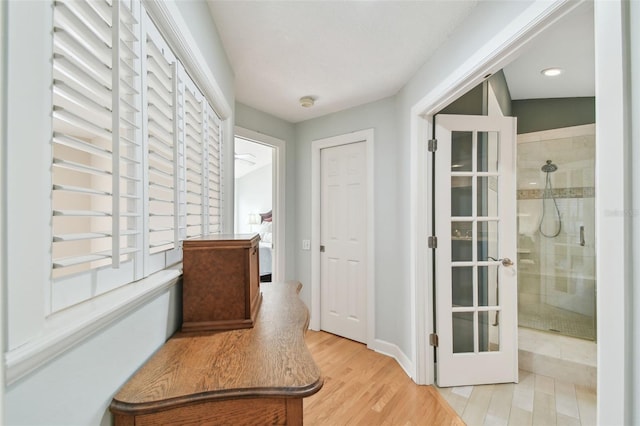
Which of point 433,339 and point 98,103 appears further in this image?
point 433,339

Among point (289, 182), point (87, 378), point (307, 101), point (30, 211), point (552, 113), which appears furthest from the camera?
point (289, 182)

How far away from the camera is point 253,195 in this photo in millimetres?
7609

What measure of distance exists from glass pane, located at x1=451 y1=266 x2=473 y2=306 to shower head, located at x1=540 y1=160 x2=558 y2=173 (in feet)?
5.78

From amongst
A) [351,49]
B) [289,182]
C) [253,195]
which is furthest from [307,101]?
[253,195]

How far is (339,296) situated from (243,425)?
2.45 meters

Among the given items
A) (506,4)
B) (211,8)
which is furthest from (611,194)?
(211,8)

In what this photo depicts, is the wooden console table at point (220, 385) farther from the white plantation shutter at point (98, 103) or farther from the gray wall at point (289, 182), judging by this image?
the gray wall at point (289, 182)

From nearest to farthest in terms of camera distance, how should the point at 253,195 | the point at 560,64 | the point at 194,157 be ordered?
the point at 194,157 < the point at 560,64 < the point at 253,195

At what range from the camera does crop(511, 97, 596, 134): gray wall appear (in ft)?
9.84

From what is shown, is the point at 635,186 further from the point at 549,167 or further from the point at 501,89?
the point at 549,167

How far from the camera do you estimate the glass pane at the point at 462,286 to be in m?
2.20

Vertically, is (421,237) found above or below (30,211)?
below

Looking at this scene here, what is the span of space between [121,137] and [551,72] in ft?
10.7

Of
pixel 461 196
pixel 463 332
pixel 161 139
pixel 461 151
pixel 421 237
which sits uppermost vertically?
pixel 461 151
